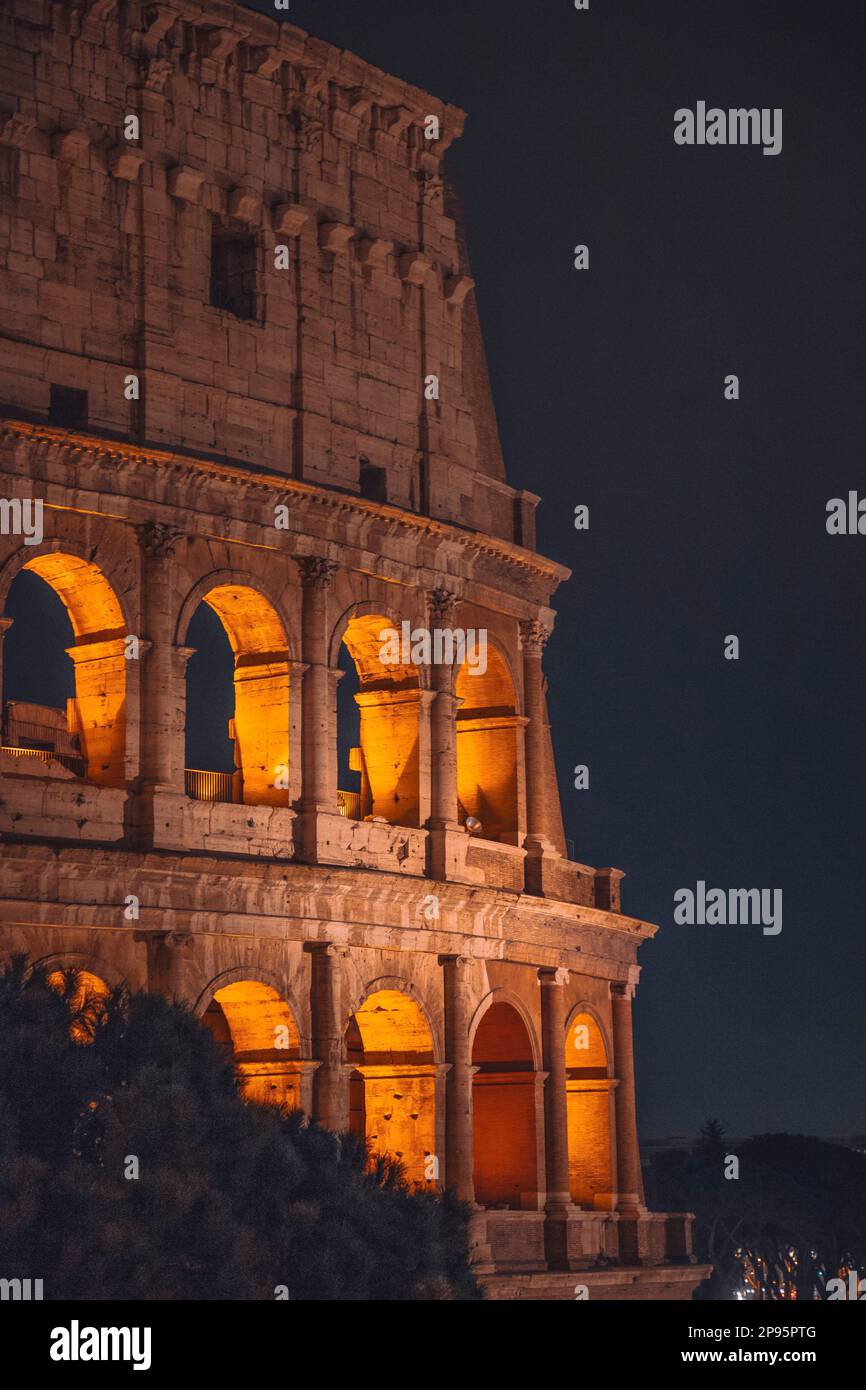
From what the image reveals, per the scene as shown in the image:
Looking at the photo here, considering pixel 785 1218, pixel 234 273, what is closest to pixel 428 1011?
pixel 234 273

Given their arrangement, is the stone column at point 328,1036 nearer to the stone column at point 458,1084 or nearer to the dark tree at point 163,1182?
the stone column at point 458,1084

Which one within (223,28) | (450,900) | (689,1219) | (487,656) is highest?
(223,28)

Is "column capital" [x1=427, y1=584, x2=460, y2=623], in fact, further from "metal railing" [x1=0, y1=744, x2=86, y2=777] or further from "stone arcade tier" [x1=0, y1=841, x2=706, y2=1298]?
"metal railing" [x1=0, y1=744, x2=86, y2=777]

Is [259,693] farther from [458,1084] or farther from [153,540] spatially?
[458,1084]

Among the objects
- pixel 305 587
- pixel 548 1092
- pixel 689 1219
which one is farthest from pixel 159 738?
pixel 689 1219

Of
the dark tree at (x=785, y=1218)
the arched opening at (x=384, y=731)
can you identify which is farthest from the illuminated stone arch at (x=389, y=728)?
the dark tree at (x=785, y=1218)

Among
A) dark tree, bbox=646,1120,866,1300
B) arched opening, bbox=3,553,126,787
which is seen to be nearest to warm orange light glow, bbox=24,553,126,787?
arched opening, bbox=3,553,126,787

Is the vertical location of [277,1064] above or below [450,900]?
below

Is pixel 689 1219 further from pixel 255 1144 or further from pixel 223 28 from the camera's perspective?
pixel 223 28
